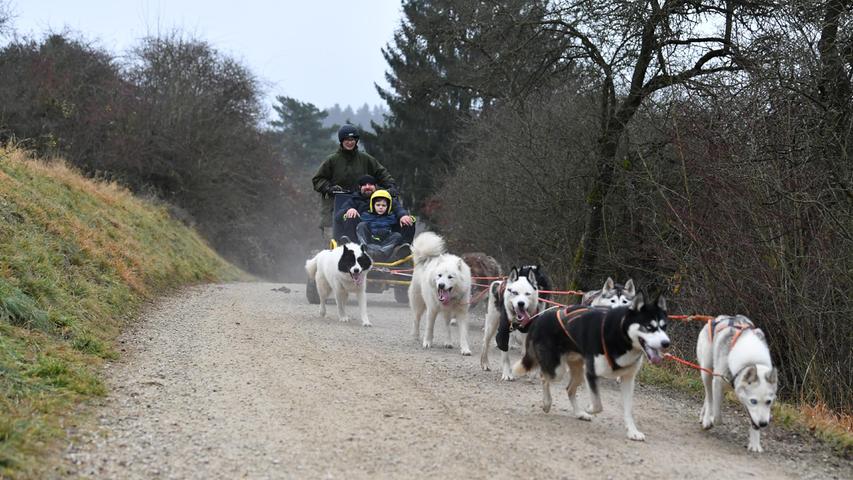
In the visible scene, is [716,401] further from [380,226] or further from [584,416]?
[380,226]

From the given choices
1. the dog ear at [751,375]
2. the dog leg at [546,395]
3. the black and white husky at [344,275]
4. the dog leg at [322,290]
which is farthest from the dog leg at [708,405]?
the dog leg at [322,290]

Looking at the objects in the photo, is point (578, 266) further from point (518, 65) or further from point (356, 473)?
point (356, 473)

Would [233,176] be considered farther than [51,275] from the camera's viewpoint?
Yes

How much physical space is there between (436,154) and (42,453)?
95.8ft

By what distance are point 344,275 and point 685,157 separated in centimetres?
515

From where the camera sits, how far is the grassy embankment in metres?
5.05

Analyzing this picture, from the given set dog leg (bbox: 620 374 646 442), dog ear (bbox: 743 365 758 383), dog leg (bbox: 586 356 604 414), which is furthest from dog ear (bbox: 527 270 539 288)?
dog ear (bbox: 743 365 758 383)

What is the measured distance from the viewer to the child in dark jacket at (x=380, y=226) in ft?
45.3

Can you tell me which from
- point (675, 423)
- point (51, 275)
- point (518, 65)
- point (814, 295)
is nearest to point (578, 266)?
point (518, 65)

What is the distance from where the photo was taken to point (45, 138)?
23.2 metres

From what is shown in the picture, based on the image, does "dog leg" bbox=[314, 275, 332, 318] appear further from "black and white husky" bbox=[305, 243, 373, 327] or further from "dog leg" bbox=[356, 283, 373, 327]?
"dog leg" bbox=[356, 283, 373, 327]

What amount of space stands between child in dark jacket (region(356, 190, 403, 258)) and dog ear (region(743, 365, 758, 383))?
883 centimetres

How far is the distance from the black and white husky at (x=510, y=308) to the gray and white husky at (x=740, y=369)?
1668 mm

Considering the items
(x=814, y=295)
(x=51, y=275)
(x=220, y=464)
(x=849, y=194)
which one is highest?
(x=849, y=194)
